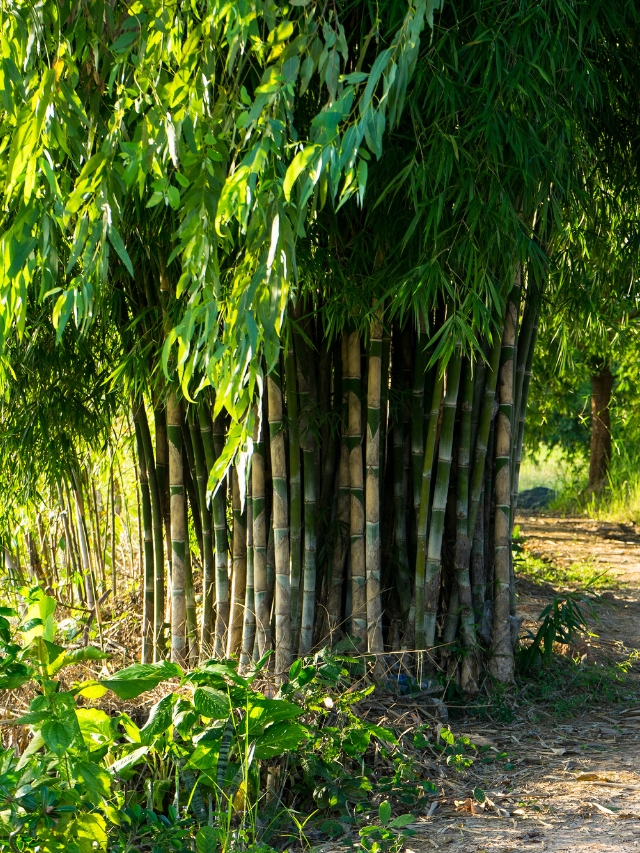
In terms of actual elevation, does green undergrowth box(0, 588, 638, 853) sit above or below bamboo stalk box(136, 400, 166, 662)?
below

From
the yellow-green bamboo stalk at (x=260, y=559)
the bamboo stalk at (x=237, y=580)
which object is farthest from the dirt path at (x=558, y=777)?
the bamboo stalk at (x=237, y=580)

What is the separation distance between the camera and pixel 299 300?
10.2 feet

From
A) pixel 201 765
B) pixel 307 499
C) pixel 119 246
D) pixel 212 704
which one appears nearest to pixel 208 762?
pixel 201 765

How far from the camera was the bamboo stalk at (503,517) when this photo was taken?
341 cm

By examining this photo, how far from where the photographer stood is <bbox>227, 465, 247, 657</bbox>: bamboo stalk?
3.31 metres

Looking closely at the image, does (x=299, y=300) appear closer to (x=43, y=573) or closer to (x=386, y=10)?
(x=386, y=10)

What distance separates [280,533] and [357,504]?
0.97 feet

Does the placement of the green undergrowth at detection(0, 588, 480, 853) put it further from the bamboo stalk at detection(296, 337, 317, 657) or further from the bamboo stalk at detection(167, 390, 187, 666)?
the bamboo stalk at detection(167, 390, 187, 666)

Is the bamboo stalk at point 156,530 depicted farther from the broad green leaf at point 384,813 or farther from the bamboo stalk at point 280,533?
the broad green leaf at point 384,813

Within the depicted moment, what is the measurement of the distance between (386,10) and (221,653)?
2255mm

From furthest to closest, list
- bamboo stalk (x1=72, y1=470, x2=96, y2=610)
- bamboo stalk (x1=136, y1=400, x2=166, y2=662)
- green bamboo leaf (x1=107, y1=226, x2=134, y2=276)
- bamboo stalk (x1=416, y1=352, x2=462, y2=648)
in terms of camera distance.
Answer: bamboo stalk (x1=72, y1=470, x2=96, y2=610) < bamboo stalk (x1=136, y1=400, x2=166, y2=662) < bamboo stalk (x1=416, y1=352, x2=462, y2=648) < green bamboo leaf (x1=107, y1=226, x2=134, y2=276)

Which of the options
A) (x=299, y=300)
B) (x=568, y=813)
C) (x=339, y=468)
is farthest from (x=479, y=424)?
(x=568, y=813)

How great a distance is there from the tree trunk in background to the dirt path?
17.3 ft

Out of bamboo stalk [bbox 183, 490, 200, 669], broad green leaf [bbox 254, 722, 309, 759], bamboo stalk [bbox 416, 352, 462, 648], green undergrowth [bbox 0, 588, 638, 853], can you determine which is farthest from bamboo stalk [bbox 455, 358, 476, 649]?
broad green leaf [bbox 254, 722, 309, 759]
